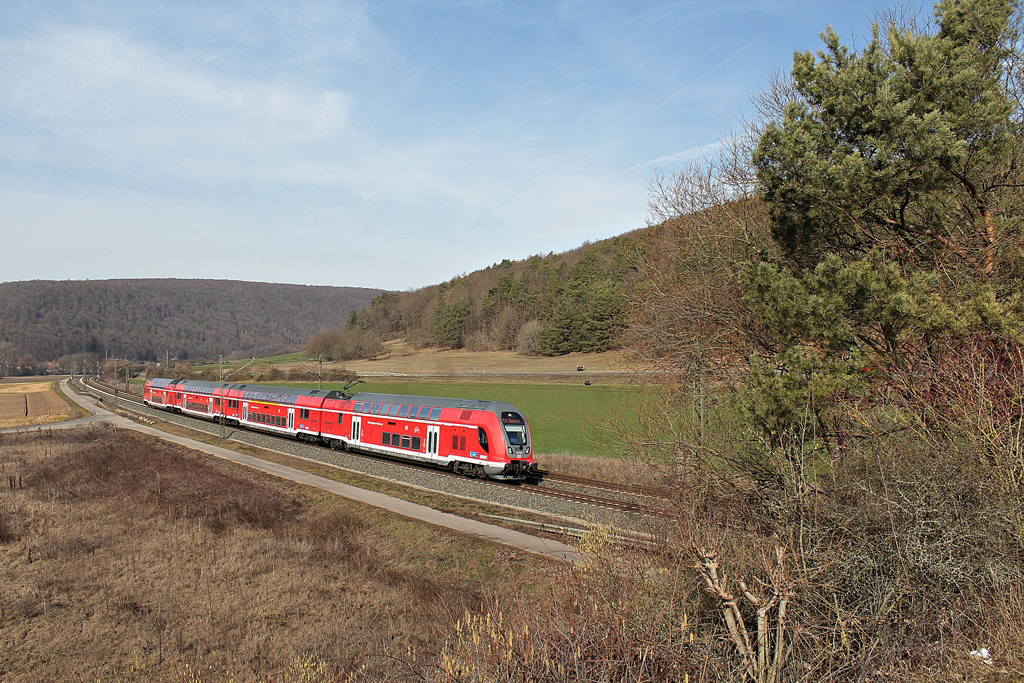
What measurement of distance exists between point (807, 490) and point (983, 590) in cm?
241

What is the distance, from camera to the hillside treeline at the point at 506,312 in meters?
82.4

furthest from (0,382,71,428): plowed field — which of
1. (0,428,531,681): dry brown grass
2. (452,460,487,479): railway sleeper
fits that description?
(452,460,487,479): railway sleeper

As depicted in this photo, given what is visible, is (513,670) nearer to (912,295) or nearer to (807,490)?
(807,490)

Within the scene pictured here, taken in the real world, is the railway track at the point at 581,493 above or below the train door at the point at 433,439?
below

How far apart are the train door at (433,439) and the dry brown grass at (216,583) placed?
6.00 meters

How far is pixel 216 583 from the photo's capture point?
15.3 metres

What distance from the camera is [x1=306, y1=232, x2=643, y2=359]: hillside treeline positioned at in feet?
270

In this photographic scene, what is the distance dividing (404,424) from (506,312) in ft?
260

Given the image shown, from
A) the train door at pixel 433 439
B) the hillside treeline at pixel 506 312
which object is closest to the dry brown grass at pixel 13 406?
the hillside treeline at pixel 506 312

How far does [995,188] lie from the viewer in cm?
1227

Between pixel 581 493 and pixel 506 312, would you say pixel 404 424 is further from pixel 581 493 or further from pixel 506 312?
pixel 506 312

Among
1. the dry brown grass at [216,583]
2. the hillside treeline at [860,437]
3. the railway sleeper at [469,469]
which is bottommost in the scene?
the dry brown grass at [216,583]

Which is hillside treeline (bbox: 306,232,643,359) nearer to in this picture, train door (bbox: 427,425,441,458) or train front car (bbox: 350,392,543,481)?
train front car (bbox: 350,392,543,481)

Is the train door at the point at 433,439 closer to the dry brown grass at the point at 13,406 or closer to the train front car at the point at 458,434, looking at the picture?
the train front car at the point at 458,434
